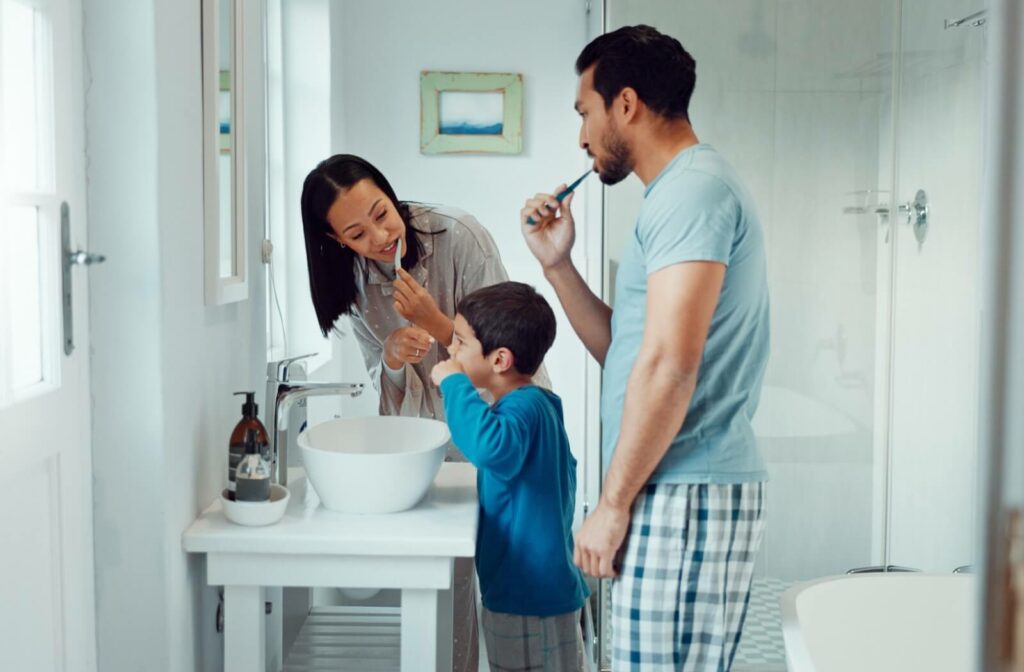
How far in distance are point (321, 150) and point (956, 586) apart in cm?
210

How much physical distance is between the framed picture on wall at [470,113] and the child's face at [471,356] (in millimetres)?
1732

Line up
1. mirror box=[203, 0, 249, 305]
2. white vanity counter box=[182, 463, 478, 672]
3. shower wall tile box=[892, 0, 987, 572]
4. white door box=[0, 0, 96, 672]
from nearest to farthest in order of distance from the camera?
white door box=[0, 0, 96, 672] < white vanity counter box=[182, 463, 478, 672] < mirror box=[203, 0, 249, 305] < shower wall tile box=[892, 0, 987, 572]

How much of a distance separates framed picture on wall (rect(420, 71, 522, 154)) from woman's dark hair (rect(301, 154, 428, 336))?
4.19ft

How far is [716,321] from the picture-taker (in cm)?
138

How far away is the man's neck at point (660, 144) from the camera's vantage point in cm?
144

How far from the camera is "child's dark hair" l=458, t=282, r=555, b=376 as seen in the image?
1.74m

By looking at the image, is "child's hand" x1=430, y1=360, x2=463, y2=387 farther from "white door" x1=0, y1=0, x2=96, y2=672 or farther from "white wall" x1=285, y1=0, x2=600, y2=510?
"white wall" x1=285, y1=0, x2=600, y2=510

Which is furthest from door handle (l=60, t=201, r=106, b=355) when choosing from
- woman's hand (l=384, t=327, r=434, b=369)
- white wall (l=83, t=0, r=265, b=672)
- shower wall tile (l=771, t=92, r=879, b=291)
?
shower wall tile (l=771, t=92, r=879, b=291)

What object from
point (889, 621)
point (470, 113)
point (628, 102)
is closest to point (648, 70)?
point (628, 102)

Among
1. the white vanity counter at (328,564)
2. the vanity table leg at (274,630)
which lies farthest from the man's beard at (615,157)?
the vanity table leg at (274,630)

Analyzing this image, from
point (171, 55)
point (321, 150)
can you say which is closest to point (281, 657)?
point (171, 55)

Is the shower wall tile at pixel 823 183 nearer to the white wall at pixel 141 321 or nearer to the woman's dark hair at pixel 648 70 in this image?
the woman's dark hair at pixel 648 70

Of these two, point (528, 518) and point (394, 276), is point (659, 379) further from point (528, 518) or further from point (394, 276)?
point (394, 276)

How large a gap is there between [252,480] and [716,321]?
2.36 ft
